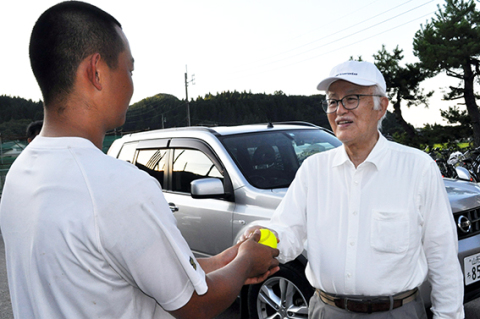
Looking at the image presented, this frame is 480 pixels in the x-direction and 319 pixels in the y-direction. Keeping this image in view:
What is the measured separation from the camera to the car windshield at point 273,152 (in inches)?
156

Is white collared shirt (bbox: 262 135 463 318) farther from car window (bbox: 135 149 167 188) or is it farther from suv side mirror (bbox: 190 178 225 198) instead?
car window (bbox: 135 149 167 188)

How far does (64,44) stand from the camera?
128 centimetres

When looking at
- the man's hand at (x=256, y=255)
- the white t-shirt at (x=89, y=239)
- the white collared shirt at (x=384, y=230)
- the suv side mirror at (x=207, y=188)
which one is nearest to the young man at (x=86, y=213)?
the white t-shirt at (x=89, y=239)

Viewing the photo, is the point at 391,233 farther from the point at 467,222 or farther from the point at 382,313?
the point at 467,222

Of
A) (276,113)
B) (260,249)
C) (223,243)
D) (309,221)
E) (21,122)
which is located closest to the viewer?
(260,249)

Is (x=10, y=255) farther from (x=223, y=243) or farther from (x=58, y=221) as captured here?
(x=223, y=243)

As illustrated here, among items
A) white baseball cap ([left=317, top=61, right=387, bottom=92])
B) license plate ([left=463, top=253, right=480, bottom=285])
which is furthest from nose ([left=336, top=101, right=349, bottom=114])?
license plate ([left=463, top=253, right=480, bottom=285])

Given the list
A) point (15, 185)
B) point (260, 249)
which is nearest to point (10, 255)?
point (15, 185)

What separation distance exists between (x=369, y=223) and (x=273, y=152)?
7.25ft

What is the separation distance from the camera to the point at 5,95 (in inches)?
3206

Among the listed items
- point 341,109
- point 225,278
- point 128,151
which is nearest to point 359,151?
point 341,109

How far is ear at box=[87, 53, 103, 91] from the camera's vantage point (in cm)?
130

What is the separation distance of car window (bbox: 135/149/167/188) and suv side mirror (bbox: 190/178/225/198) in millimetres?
1221

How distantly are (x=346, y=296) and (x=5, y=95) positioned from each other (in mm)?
91891
